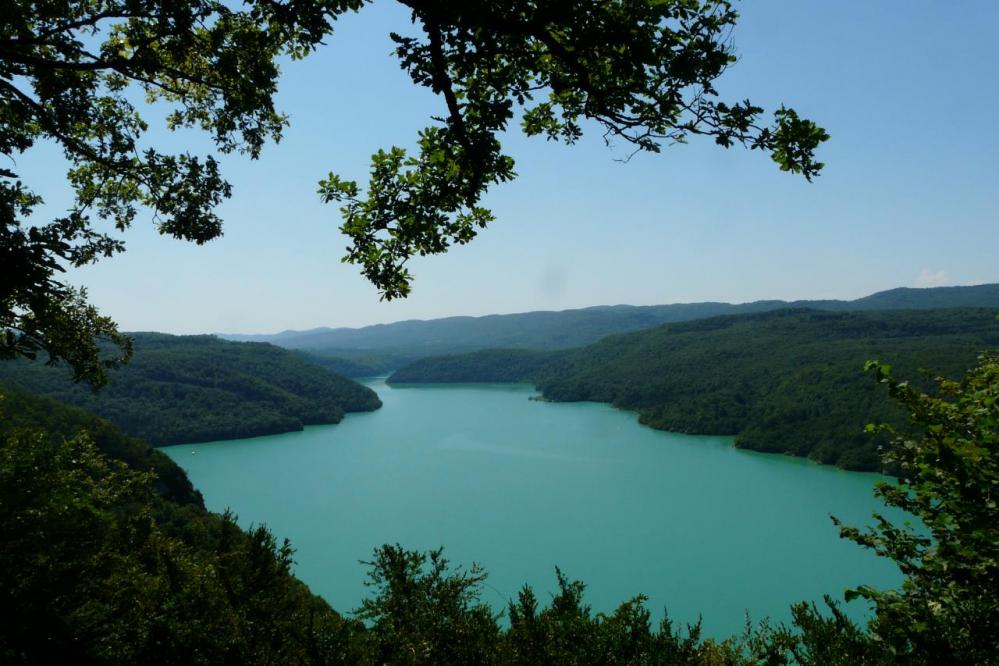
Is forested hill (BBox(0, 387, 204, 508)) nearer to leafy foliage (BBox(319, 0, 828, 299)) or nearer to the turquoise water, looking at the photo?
the turquoise water

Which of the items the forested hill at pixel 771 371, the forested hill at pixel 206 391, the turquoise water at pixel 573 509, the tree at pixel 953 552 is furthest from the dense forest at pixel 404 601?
the forested hill at pixel 206 391

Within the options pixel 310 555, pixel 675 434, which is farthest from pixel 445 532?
pixel 675 434

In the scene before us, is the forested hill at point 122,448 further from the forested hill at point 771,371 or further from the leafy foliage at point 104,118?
the forested hill at point 771,371

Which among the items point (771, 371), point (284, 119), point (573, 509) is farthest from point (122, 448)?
point (771, 371)

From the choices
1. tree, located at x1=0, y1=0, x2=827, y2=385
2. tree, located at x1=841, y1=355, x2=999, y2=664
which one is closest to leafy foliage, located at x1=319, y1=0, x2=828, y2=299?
tree, located at x1=0, y1=0, x2=827, y2=385

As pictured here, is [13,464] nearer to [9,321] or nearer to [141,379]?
[9,321]

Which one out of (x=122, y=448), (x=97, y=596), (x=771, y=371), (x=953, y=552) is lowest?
(x=771, y=371)

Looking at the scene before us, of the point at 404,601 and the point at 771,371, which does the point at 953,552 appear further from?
the point at 771,371
